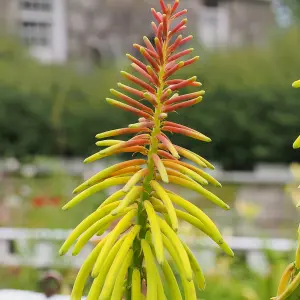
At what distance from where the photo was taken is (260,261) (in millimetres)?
4137

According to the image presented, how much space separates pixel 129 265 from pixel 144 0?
58.1 feet

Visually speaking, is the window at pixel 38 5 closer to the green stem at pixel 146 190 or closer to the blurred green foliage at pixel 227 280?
the blurred green foliage at pixel 227 280

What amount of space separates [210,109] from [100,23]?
707 centimetres

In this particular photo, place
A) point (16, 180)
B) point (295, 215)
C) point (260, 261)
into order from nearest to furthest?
1. point (260, 261)
2. point (295, 215)
3. point (16, 180)

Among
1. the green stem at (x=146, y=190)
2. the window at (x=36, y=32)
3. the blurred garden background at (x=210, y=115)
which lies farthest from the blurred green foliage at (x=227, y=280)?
the window at (x=36, y=32)

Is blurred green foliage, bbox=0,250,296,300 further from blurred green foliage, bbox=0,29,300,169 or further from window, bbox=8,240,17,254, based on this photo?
blurred green foliage, bbox=0,29,300,169

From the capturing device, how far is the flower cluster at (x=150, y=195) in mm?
677

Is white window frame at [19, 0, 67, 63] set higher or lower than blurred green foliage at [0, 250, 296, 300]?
higher

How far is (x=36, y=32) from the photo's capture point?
18.9 meters

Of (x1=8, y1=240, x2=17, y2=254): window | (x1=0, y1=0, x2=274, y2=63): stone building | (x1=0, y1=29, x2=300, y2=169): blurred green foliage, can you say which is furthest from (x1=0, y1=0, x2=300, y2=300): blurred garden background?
(x1=8, y1=240, x2=17, y2=254): window

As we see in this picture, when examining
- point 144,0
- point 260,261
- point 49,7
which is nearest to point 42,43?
point 49,7

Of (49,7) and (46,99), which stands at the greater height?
(49,7)

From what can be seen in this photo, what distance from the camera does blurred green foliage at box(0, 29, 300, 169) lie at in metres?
11.8

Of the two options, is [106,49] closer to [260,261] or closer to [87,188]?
[260,261]
